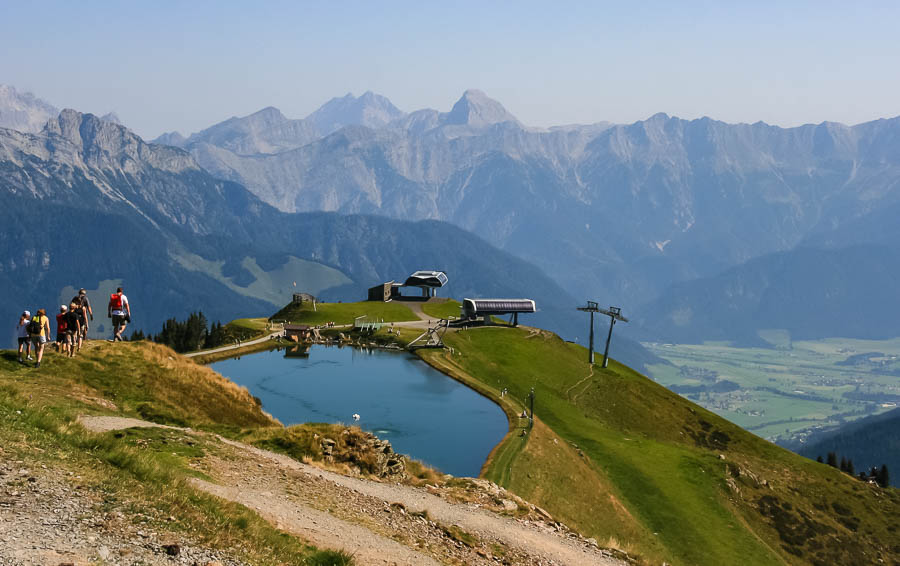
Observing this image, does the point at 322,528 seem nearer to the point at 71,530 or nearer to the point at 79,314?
the point at 71,530

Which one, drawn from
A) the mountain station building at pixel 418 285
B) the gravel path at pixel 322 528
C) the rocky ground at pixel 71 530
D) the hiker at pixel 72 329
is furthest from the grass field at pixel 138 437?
the mountain station building at pixel 418 285

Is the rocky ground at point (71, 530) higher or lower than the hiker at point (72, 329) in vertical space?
lower

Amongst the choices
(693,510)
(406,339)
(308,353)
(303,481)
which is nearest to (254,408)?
(303,481)

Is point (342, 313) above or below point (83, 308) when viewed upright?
below

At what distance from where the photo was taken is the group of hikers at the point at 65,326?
44.8 m

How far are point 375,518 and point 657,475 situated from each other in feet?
189

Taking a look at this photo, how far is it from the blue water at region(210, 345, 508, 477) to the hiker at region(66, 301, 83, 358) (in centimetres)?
2403

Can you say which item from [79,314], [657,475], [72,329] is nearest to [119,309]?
[79,314]

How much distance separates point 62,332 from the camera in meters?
49.2

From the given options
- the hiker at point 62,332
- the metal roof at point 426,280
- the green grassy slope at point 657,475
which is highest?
the metal roof at point 426,280

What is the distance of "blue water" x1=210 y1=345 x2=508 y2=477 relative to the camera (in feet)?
233

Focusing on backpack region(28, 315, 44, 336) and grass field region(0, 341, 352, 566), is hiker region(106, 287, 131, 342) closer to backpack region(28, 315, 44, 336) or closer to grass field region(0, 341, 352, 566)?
grass field region(0, 341, 352, 566)

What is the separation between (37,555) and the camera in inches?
698

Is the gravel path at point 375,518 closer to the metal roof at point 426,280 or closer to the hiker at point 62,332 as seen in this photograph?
the hiker at point 62,332
